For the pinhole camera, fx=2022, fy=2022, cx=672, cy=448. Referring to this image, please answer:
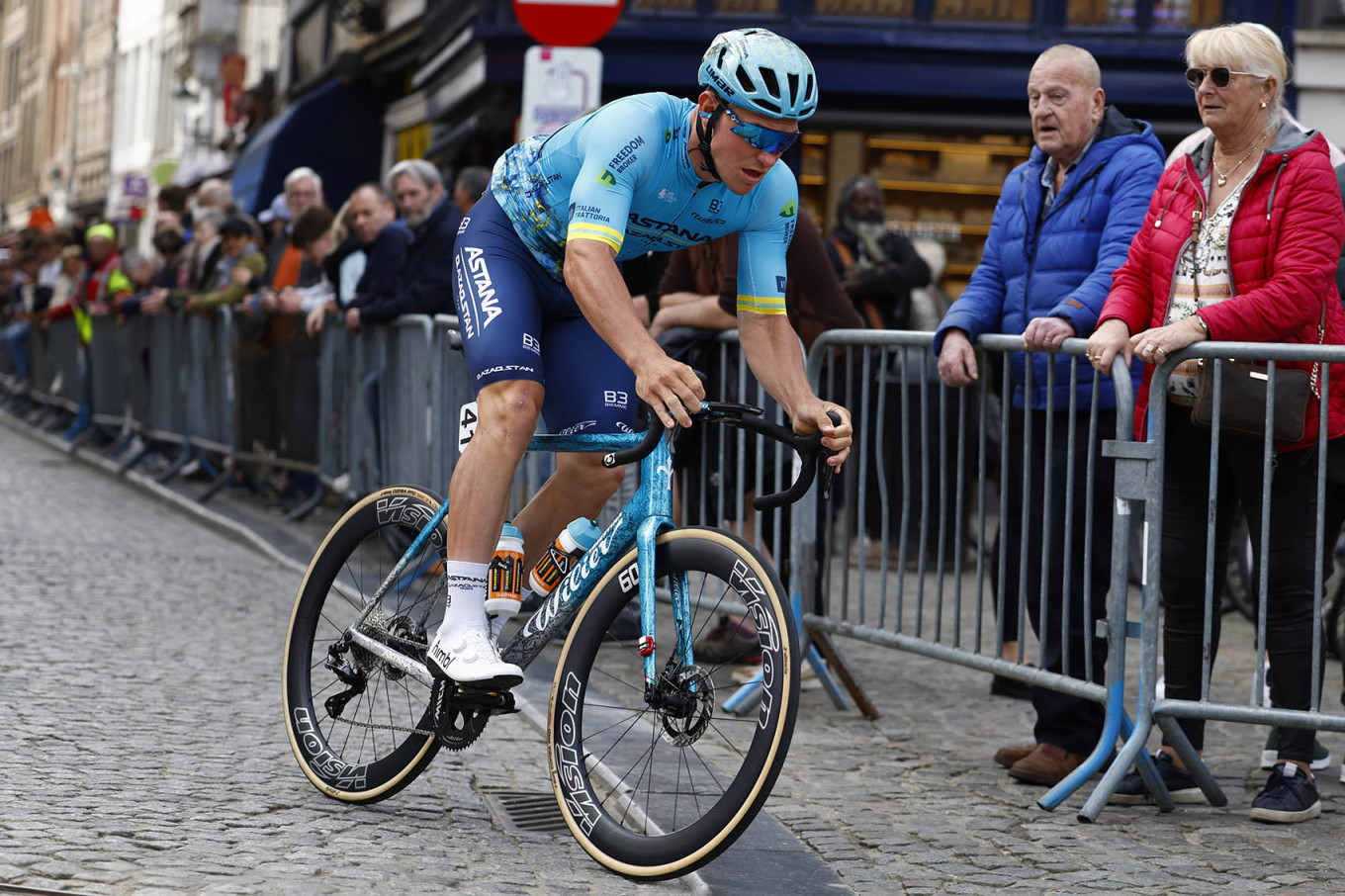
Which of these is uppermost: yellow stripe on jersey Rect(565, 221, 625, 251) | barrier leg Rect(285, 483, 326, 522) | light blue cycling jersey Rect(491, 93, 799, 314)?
light blue cycling jersey Rect(491, 93, 799, 314)

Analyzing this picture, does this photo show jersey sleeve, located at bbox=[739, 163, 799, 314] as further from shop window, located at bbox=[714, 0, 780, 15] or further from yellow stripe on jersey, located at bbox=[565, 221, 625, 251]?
shop window, located at bbox=[714, 0, 780, 15]

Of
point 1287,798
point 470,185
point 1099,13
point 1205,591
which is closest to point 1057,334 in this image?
point 1205,591

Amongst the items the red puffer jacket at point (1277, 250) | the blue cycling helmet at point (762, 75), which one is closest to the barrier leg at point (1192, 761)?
the red puffer jacket at point (1277, 250)

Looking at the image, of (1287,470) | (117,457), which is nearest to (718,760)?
(1287,470)

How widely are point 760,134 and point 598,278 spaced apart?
1.47 feet

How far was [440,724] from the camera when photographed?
4.56 m

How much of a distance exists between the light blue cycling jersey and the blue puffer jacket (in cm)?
138

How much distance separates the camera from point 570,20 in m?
8.74

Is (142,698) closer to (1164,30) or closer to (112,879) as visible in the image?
(112,879)

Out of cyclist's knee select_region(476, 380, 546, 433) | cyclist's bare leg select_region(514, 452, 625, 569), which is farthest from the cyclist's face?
cyclist's bare leg select_region(514, 452, 625, 569)

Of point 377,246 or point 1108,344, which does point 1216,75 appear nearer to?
point 1108,344

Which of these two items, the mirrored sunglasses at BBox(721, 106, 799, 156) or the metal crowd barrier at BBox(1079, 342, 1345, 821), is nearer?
the mirrored sunglasses at BBox(721, 106, 799, 156)

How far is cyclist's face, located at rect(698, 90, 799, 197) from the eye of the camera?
4148 mm

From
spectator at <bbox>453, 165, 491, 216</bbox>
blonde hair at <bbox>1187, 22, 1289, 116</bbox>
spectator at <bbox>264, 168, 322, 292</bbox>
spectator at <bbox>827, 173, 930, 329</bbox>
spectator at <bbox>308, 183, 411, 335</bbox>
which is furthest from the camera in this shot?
spectator at <bbox>264, 168, 322, 292</bbox>
